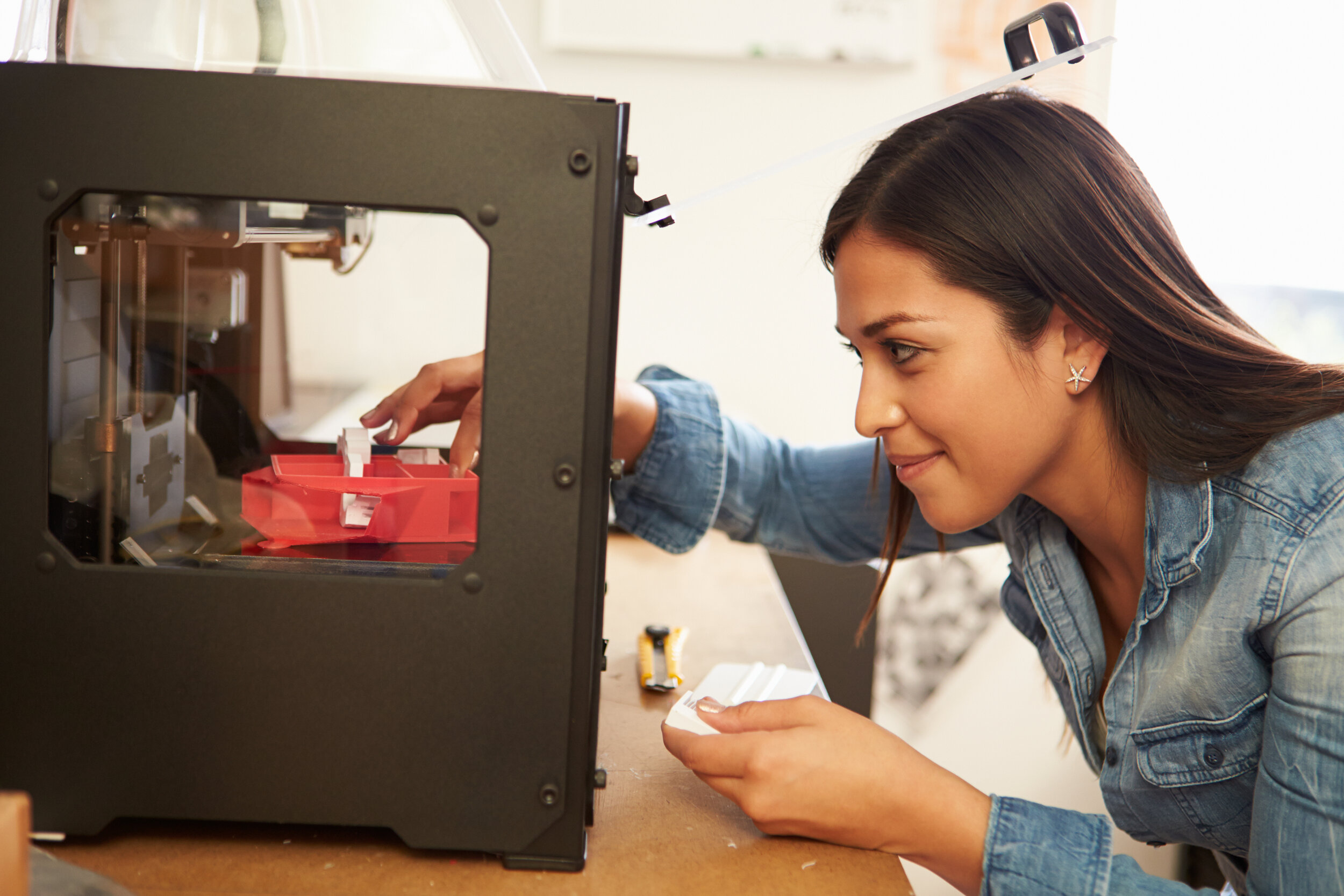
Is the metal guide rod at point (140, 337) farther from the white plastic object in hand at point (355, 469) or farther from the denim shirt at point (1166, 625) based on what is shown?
the denim shirt at point (1166, 625)

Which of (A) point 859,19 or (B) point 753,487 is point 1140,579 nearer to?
(B) point 753,487

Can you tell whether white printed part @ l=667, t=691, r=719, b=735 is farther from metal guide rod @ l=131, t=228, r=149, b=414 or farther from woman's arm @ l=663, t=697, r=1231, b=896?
metal guide rod @ l=131, t=228, r=149, b=414

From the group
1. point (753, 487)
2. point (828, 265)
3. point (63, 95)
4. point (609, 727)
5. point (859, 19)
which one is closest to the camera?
point (63, 95)

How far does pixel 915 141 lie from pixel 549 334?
44cm

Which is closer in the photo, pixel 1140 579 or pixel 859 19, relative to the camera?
pixel 1140 579

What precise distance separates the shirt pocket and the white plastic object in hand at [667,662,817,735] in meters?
0.25

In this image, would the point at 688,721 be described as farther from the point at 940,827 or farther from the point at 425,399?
the point at 425,399

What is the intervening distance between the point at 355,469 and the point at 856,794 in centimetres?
37

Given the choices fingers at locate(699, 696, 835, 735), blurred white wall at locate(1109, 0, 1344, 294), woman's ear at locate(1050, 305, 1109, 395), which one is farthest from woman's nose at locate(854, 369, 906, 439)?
blurred white wall at locate(1109, 0, 1344, 294)

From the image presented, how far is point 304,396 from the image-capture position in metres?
0.90

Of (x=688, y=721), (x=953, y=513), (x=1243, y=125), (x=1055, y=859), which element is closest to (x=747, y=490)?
(x=953, y=513)

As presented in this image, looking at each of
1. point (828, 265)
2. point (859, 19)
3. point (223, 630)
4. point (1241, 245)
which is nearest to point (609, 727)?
point (223, 630)

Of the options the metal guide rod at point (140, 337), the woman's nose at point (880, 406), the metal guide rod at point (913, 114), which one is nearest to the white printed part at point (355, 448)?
the metal guide rod at point (140, 337)

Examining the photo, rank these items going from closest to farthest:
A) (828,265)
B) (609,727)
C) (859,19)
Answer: (609,727), (828,265), (859,19)
